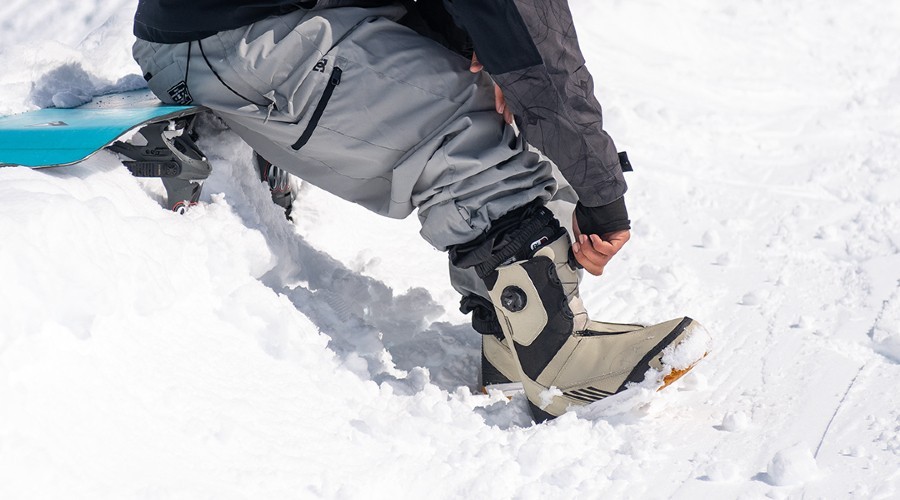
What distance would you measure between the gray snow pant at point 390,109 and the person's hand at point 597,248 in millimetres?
139

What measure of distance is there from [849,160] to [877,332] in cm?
166

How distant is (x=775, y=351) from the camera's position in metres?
2.17

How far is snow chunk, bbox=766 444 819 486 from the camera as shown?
1527 millimetres

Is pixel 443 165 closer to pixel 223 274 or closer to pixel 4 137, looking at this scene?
pixel 223 274

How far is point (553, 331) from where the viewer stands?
6.21 feet

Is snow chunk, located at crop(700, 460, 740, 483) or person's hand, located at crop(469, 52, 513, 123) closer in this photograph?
snow chunk, located at crop(700, 460, 740, 483)

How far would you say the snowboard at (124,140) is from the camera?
175cm

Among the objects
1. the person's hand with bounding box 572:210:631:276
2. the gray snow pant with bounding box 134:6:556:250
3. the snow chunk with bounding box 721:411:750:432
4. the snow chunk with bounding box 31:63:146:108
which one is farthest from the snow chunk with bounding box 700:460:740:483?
the snow chunk with bounding box 31:63:146:108

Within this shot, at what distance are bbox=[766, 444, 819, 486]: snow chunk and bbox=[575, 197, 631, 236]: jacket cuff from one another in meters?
0.56

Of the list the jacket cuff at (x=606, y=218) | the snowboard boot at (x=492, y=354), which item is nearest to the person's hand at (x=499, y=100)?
the jacket cuff at (x=606, y=218)

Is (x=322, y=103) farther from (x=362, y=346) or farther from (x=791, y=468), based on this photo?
(x=791, y=468)

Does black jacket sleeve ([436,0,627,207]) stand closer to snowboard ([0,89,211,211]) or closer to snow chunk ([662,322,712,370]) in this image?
snow chunk ([662,322,712,370])

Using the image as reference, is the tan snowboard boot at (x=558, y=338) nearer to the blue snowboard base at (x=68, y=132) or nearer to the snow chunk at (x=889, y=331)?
the snow chunk at (x=889, y=331)

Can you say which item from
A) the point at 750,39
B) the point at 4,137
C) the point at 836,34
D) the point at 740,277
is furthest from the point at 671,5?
the point at 4,137
